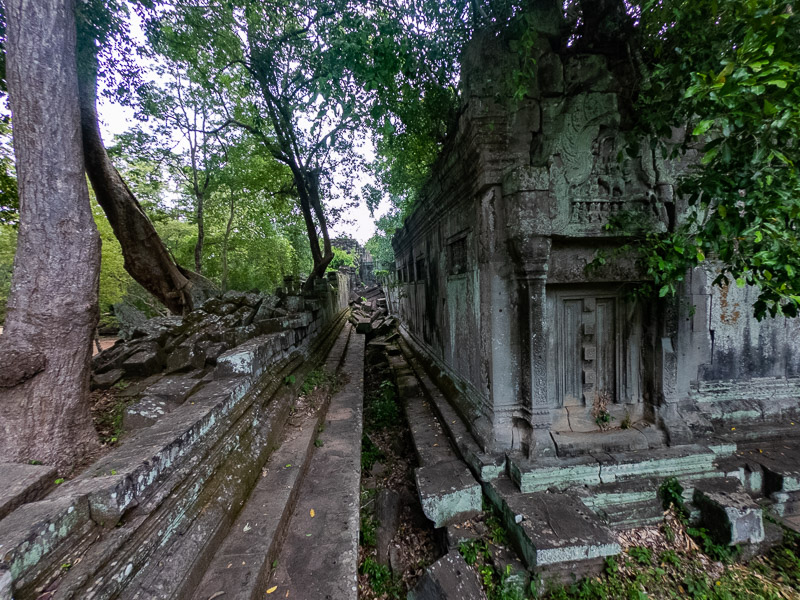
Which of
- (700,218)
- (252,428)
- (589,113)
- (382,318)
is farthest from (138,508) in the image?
(382,318)

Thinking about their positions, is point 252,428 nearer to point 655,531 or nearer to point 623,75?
point 655,531

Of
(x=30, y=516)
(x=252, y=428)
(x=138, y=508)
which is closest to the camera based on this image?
(x=30, y=516)

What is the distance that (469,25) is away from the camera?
3.16 m

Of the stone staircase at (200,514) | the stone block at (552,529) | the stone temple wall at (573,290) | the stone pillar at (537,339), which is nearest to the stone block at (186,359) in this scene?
the stone staircase at (200,514)

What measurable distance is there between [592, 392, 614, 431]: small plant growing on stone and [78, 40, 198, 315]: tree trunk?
689 cm

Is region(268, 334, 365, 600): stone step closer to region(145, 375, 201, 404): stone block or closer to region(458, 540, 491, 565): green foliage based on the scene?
region(458, 540, 491, 565): green foliage

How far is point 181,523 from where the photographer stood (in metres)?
1.76

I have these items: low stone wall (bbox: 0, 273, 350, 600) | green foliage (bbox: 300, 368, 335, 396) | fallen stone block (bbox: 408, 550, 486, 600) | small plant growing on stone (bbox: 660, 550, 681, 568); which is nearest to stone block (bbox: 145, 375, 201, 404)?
low stone wall (bbox: 0, 273, 350, 600)

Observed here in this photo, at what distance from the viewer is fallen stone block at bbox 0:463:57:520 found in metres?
1.36

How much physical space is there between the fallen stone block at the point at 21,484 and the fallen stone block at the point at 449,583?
2.22 metres

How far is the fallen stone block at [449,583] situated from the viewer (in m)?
2.08

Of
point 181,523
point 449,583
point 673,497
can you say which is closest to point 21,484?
point 181,523

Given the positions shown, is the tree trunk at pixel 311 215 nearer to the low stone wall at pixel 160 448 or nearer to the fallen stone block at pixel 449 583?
the low stone wall at pixel 160 448

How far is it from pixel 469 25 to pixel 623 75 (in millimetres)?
1573
